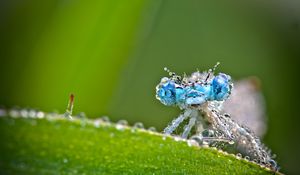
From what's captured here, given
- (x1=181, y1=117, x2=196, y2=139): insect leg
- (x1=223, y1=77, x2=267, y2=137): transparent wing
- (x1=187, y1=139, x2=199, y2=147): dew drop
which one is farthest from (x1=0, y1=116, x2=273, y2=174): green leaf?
(x1=223, y1=77, x2=267, y2=137): transparent wing

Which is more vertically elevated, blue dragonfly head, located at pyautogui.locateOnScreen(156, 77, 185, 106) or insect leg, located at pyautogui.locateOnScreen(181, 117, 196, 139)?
blue dragonfly head, located at pyautogui.locateOnScreen(156, 77, 185, 106)

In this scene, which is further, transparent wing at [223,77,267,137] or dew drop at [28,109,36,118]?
transparent wing at [223,77,267,137]

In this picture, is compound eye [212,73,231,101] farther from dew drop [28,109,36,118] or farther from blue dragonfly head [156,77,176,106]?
dew drop [28,109,36,118]

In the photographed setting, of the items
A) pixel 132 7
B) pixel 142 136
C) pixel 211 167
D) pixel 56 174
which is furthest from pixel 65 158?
pixel 132 7

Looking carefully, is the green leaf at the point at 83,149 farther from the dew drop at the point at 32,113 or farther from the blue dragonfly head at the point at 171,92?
the blue dragonfly head at the point at 171,92

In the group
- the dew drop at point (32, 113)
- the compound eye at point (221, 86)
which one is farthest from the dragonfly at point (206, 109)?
the dew drop at point (32, 113)

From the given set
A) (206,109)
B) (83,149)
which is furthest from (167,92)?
(83,149)

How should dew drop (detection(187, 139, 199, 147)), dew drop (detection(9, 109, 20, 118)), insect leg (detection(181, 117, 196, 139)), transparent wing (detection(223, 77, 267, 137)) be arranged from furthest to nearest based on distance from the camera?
transparent wing (detection(223, 77, 267, 137)) → insect leg (detection(181, 117, 196, 139)) → dew drop (detection(187, 139, 199, 147)) → dew drop (detection(9, 109, 20, 118))
